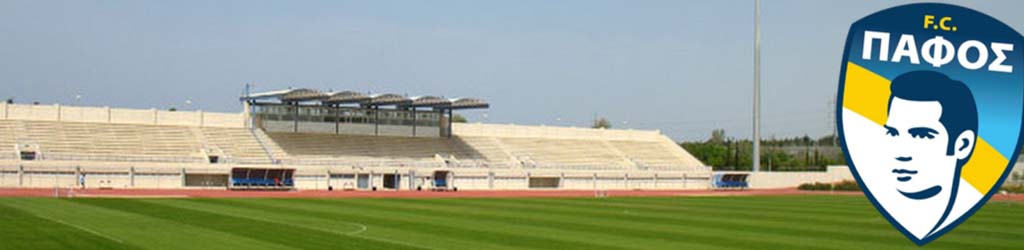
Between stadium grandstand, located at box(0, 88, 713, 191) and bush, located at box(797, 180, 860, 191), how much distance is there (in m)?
8.10

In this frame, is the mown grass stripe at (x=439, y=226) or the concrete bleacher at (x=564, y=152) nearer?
the mown grass stripe at (x=439, y=226)

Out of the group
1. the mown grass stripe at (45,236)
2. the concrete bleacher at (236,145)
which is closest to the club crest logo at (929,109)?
the mown grass stripe at (45,236)

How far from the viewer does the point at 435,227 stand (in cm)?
3219

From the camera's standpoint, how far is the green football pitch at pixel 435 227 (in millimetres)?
25797

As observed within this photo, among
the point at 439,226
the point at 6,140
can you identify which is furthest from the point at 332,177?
the point at 439,226

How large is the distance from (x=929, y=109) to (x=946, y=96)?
14 centimetres

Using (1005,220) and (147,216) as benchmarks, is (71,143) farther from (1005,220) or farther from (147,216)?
(1005,220)

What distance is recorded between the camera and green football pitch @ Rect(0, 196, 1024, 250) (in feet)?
84.6

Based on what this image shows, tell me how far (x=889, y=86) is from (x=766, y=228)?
28.2 meters

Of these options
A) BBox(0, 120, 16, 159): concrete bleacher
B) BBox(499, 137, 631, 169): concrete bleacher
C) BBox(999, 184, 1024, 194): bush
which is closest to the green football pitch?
BBox(0, 120, 16, 159): concrete bleacher

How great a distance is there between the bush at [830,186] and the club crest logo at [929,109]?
3261 inches

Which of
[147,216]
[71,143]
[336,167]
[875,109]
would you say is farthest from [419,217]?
[71,143]

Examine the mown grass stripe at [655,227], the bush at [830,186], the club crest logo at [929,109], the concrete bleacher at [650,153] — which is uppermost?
the club crest logo at [929,109]

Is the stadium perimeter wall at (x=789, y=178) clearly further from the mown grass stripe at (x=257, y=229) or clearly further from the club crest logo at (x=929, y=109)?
the club crest logo at (x=929, y=109)
